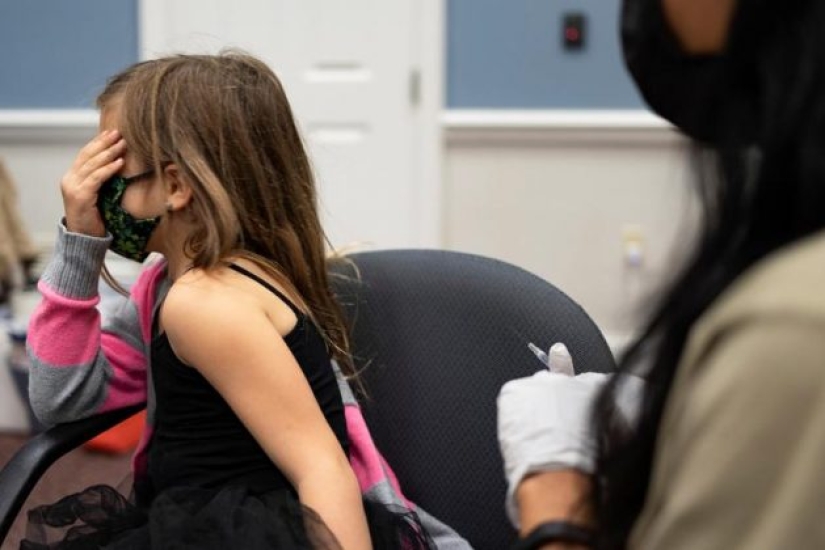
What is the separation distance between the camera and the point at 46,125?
12.5 ft

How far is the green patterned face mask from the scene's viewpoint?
4.23 feet

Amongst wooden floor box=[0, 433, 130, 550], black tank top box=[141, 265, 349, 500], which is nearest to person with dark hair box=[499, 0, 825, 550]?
black tank top box=[141, 265, 349, 500]

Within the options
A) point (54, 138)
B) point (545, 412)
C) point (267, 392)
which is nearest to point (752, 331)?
point (545, 412)

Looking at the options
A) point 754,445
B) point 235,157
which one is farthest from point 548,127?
point 754,445

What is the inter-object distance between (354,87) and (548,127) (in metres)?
0.65

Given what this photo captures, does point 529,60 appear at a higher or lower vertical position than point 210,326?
higher

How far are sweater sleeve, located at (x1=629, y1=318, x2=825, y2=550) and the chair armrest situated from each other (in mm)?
783

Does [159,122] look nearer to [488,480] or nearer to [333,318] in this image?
[333,318]

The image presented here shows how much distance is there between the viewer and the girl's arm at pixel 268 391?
3.83ft

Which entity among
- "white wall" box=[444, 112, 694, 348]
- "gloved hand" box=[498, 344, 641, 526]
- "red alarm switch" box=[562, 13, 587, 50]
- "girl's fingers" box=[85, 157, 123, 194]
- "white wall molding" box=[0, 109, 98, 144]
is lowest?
"white wall" box=[444, 112, 694, 348]

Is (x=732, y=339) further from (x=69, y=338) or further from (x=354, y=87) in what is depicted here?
(x=354, y=87)

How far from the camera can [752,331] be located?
0.63m

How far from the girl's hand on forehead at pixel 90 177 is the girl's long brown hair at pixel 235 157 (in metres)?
0.02

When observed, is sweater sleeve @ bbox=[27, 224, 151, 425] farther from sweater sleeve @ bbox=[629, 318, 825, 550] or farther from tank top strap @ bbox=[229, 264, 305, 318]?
sweater sleeve @ bbox=[629, 318, 825, 550]
